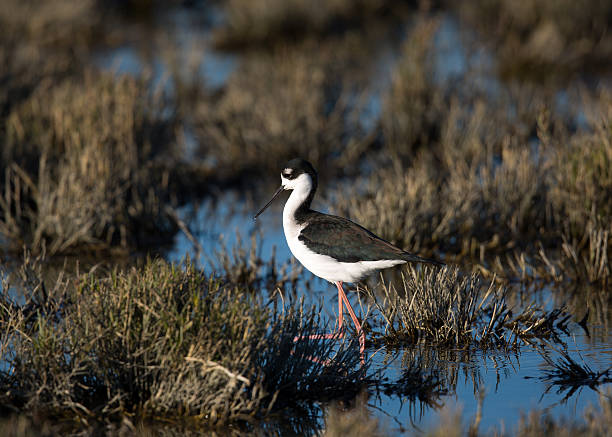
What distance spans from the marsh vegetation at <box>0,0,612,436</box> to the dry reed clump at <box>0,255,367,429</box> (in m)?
0.01

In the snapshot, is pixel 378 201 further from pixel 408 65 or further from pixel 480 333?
pixel 408 65

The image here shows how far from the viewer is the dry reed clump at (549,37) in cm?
1482

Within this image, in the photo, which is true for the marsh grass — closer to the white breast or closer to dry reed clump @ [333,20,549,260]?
the white breast

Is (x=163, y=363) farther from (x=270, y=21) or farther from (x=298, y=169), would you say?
(x=270, y=21)

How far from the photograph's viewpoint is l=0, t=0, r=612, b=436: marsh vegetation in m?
4.46

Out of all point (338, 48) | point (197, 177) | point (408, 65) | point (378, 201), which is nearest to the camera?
point (378, 201)

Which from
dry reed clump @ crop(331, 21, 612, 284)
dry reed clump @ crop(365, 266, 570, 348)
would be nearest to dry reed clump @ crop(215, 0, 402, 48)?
dry reed clump @ crop(331, 21, 612, 284)

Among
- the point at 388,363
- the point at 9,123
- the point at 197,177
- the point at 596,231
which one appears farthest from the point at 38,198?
the point at 596,231

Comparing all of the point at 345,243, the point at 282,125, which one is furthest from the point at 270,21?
the point at 345,243

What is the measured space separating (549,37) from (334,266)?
10420mm

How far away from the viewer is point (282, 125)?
33.8 feet

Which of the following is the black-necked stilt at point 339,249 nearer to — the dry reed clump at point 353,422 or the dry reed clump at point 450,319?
the dry reed clump at point 450,319

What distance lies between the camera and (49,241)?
306 inches

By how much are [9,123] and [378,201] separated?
11.7 feet
